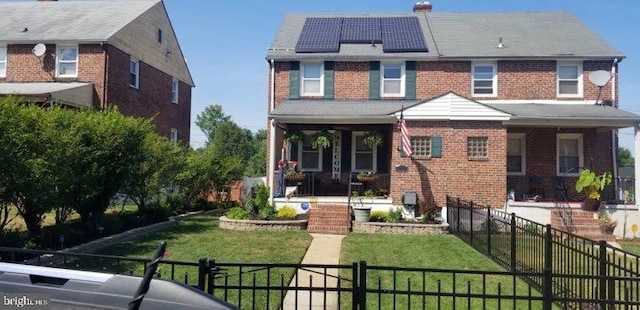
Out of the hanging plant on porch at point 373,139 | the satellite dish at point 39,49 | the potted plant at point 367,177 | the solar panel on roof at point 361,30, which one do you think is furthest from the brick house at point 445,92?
the satellite dish at point 39,49

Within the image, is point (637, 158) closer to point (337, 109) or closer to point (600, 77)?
point (600, 77)

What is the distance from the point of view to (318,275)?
25.2ft

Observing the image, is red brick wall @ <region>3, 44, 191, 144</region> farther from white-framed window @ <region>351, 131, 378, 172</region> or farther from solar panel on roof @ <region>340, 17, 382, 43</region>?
solar panel on roof @ <region>340, 17, 382, 43</region>

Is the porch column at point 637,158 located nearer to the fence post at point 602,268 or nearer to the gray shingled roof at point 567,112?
the gray shingled roof at point 567,112

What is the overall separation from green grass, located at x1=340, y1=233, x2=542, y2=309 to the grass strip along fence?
304 mm

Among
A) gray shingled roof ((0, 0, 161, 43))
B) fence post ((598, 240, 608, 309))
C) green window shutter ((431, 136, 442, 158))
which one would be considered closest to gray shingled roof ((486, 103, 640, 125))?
green window shutter ((431, 136, 442, 158))

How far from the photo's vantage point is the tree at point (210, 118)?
255 ft

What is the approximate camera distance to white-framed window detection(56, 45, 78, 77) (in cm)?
1902

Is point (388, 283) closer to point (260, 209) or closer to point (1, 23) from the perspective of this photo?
point (260, 209)

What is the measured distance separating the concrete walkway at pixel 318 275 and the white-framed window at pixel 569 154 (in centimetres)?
956

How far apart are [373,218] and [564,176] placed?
795 cm

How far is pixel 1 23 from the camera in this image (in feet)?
68.5

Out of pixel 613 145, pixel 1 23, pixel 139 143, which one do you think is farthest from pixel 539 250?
pixel 1 23
